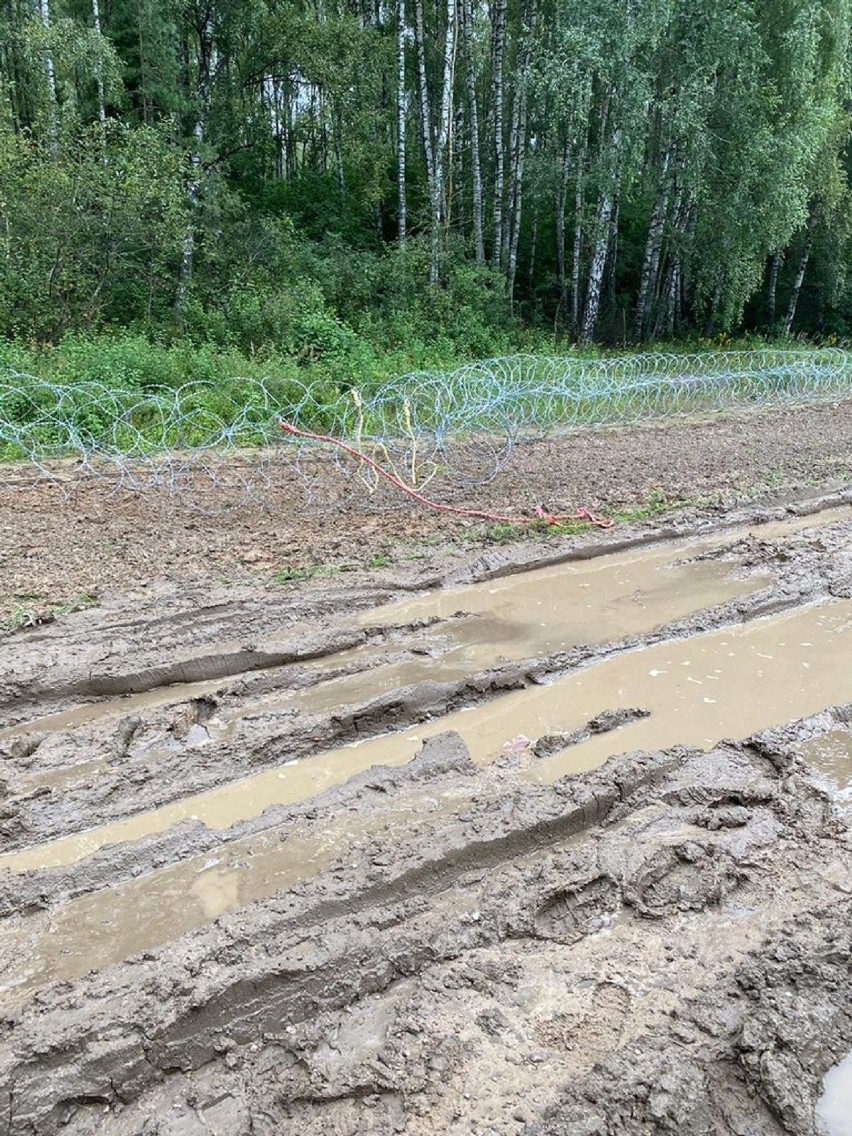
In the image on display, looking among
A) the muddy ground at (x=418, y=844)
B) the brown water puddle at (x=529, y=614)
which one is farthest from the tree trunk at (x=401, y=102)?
the muddy ground at (x=418, y=844)

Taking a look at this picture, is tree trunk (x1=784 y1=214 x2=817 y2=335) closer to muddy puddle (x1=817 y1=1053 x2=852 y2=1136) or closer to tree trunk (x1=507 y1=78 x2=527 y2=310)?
tree trunk (x1=507 y1=78 x2=527 y2=310)

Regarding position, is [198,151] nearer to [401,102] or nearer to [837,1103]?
[401,102]

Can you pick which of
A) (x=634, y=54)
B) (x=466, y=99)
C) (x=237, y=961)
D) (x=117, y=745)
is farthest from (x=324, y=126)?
(x=237, y=961)

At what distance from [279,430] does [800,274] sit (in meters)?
18.7

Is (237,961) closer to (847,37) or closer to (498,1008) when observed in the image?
(498,1008)

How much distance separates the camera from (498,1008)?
2225mm

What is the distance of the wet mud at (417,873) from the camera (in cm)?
201

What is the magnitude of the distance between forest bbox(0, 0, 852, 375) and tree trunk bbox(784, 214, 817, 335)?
17cm

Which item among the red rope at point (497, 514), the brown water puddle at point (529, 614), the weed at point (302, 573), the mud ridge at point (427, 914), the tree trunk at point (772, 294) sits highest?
the tree trunk at point (772, 294)

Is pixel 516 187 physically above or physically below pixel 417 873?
above

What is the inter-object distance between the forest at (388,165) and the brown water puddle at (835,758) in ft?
32.1

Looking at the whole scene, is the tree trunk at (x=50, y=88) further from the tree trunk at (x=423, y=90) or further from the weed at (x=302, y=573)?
A: the weed at (x=302, y=573)

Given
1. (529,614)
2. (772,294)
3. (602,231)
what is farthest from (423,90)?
(529,614)

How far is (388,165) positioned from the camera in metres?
17.2
